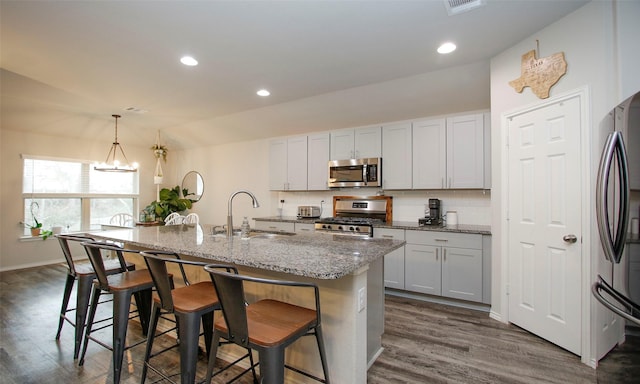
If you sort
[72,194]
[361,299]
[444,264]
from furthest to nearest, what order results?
[72,194], [444,264], [361,299]

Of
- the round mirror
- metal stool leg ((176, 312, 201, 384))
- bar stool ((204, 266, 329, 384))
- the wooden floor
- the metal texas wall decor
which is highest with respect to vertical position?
the metal texas wall decor

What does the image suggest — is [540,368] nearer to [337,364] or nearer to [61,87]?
[337,364]

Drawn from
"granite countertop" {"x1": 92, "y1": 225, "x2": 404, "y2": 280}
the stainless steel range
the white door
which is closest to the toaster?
the stainless steel range

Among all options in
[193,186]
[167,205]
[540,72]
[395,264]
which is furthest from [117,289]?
[193,186]

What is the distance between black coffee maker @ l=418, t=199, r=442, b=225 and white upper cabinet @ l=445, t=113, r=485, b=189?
284mm

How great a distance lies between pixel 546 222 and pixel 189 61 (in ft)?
11.9

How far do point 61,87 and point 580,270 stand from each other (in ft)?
18.8

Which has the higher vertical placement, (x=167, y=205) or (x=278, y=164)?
(x=278, y=164)

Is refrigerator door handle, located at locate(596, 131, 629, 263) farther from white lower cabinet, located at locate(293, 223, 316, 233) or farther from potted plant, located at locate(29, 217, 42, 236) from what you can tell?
potted plant, located at locate(29, 217, 42, 236)

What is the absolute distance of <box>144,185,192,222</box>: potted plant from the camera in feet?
19.8

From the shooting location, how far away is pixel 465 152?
3584 millimetres

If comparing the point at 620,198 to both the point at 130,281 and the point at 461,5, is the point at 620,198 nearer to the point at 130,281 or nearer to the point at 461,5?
the point at 461,5

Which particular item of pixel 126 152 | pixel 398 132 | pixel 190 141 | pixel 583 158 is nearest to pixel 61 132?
pixel 126 152

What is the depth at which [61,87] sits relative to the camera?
373 centimetres
